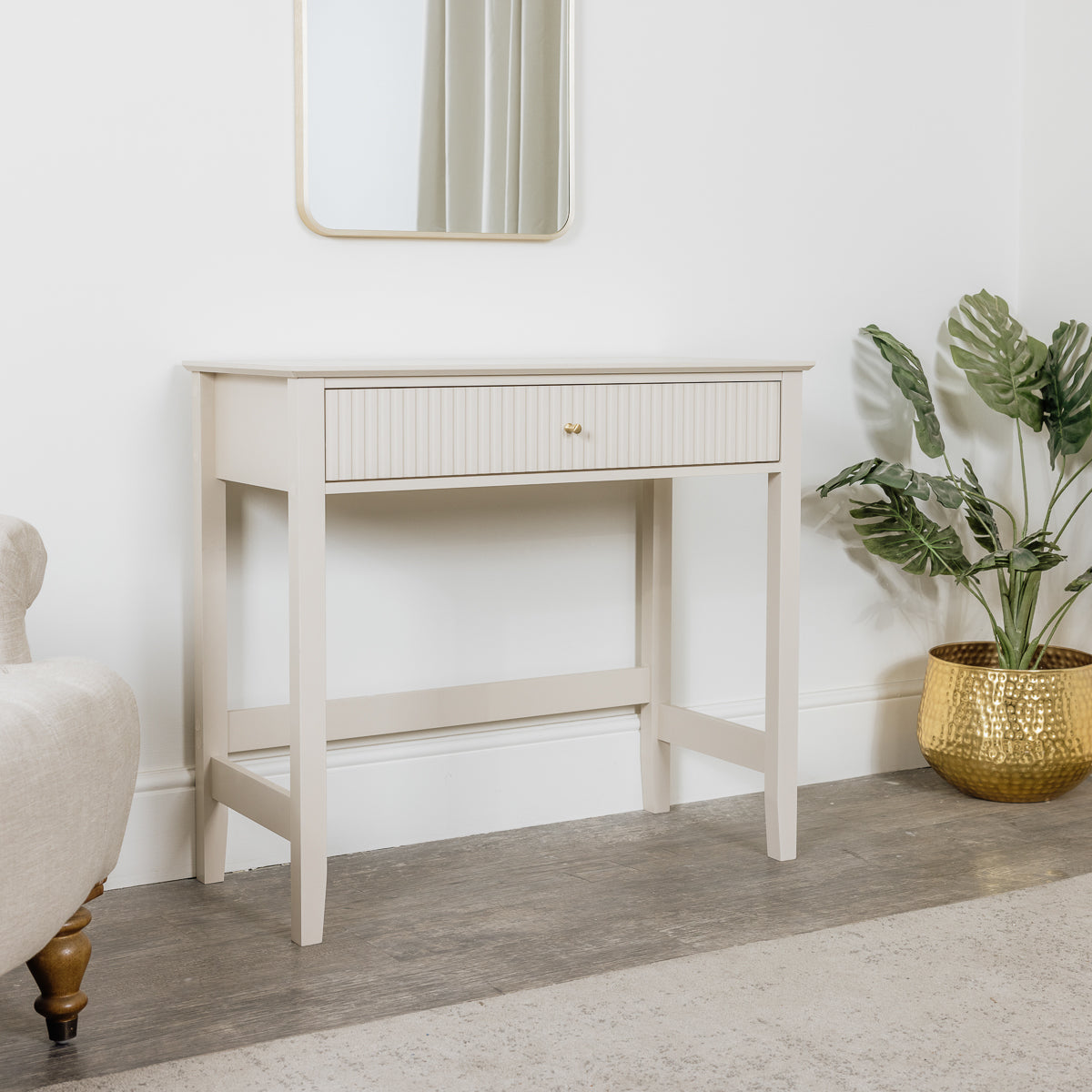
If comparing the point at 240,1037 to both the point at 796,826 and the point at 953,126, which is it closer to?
the point at 796,826

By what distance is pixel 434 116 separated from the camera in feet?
7.69

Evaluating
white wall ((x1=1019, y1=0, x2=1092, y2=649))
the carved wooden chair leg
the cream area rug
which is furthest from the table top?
white wall ((x1=1019, y1=0, x2=1092, y2=649))

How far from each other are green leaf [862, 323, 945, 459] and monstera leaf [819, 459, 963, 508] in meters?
0.17

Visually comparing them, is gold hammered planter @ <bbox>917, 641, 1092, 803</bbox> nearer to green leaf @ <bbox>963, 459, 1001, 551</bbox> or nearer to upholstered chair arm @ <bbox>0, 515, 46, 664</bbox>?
green leaf @ <bbox>963, 459, 1001, 551</bbox>

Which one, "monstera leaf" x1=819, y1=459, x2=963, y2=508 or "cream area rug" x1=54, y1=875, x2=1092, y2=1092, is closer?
"cream area rug" x1=54, y1=875, x2=1092, y2=1092

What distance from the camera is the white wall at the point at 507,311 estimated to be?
2.15 meters

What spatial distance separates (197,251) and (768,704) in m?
1.23

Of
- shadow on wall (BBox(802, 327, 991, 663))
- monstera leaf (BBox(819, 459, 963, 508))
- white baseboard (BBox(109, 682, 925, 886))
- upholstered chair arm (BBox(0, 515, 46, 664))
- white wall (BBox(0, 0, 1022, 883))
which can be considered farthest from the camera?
shadow on wall (BBox(802, 327, 991, 663))

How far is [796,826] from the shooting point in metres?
2.53

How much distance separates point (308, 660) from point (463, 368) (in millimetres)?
469

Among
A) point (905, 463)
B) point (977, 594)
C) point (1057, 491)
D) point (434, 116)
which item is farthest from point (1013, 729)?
point (434, 116)

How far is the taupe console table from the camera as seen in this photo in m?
1.93

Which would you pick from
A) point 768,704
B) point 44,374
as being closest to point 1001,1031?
point 768,704

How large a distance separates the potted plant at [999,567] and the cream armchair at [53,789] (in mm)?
1508
